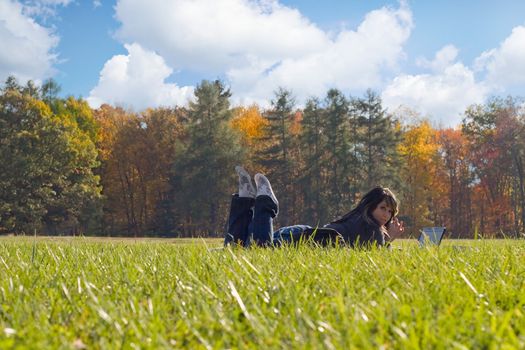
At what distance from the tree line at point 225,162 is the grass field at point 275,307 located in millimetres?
41403

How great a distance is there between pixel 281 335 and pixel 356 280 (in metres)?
1.21

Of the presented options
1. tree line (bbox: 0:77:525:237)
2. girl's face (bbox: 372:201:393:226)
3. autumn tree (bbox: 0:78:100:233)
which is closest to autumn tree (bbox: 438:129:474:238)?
tree line (bbox: 0:77:525:237)

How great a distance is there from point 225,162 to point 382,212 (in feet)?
135

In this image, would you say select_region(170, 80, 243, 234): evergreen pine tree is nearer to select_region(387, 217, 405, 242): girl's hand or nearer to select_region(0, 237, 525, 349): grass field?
select_region(387, 217, 405, 242): girl's hand

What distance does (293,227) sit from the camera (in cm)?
685

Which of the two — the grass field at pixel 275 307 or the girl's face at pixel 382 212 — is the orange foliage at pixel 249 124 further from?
the grass field at pixel 275 307

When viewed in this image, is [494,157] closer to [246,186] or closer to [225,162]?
[225,162]

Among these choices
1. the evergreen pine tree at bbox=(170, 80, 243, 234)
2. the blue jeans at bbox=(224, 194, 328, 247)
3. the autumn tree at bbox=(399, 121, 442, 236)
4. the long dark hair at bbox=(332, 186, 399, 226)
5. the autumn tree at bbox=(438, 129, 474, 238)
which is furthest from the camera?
the autumn tree at bbox=(438, 129, 474, 238)

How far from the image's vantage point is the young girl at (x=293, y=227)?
21.2 feet

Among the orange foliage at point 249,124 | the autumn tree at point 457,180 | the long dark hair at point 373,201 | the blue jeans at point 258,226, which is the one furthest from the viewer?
the autumn tree at point 457,180

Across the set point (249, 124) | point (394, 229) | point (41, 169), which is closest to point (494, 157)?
point (249, 124)

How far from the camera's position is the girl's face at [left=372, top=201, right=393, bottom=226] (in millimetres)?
6727

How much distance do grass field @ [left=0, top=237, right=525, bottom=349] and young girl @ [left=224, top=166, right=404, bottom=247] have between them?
8.87 ft

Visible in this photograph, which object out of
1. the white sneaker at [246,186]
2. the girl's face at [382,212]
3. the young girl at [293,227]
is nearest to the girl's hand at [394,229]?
the young girl at [293,227]
